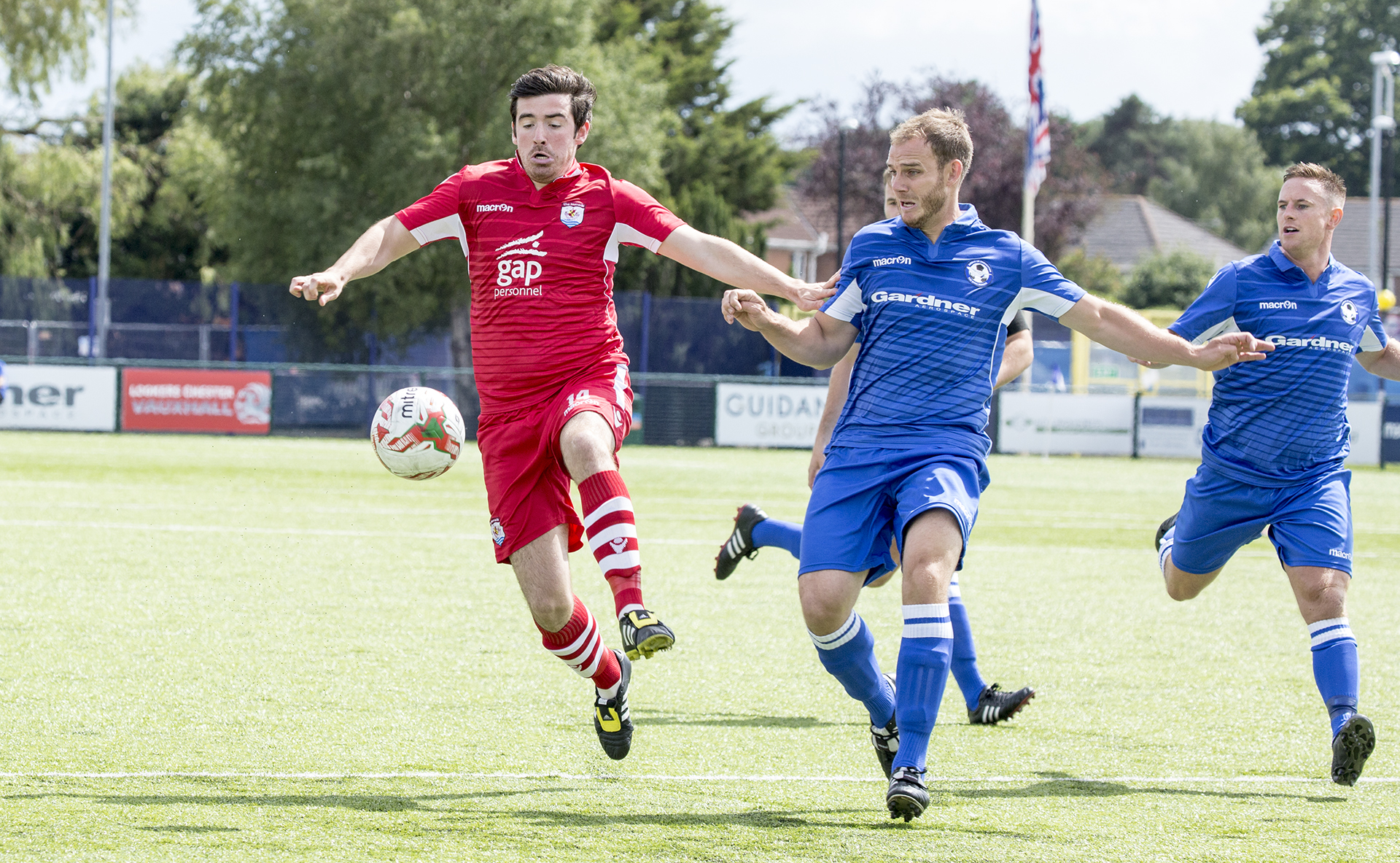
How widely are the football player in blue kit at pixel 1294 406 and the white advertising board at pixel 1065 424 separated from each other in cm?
2240

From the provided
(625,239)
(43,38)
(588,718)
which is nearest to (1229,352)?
(625,239)

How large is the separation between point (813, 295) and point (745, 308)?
1.30 ft

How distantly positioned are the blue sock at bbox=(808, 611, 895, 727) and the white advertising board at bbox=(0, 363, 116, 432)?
2349 cm

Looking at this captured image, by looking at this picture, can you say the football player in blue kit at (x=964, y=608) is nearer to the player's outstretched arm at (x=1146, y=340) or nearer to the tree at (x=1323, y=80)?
the player's outstretched arm at (x=1146, y=340)

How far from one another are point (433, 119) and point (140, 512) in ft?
71.5

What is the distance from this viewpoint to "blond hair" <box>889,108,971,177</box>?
489 centimetres

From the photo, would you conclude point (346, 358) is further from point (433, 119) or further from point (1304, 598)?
point (1304, 598)

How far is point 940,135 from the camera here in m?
4.89

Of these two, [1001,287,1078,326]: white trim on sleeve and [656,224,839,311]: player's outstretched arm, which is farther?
[656,224,839,311]: player's outstretched arm

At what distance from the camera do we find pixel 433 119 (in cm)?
3397

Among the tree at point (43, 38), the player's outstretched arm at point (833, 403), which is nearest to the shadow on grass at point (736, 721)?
the player's outstretched arm at point (833, 403)

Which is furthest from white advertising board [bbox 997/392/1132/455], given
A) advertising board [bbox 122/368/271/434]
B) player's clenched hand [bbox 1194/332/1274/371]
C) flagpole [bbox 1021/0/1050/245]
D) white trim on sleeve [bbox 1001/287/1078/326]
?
white trim on sleeve [bbox 1001/287/1078/326]

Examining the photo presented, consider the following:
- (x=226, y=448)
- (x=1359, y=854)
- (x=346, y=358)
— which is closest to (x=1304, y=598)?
(x=1359, y=854)

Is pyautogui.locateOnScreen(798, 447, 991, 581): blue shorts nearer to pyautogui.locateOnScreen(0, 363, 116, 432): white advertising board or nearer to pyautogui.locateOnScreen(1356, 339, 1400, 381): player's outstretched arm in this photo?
pyautogui.locateOnScreen(1356, 339, 1400, 381): player's outstretched arm
